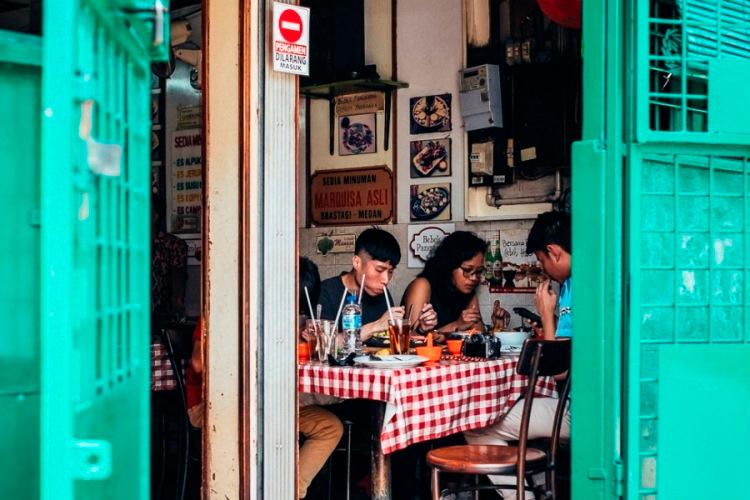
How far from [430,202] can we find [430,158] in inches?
12.9

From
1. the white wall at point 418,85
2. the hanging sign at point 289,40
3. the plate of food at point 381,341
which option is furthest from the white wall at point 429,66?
the hanging sign at point 289,40

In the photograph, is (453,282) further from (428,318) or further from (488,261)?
(428,318)

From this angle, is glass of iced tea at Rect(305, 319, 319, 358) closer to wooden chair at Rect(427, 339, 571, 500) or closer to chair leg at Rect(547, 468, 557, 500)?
wooden chair at Rect(427, 339, 571, 500)

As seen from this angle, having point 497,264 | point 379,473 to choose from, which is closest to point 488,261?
point 497,264

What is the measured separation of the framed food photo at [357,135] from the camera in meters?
8.48

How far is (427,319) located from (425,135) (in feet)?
7.01

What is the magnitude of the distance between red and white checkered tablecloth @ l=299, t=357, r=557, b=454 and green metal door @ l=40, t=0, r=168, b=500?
94.2 inches

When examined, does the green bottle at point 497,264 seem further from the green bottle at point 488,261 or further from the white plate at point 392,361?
the white plate at point 392,361

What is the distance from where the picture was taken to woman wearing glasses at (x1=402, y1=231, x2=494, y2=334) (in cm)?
720

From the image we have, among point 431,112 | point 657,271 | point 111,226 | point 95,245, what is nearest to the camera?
point 95,245

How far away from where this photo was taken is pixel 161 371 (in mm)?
6246

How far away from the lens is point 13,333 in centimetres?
229

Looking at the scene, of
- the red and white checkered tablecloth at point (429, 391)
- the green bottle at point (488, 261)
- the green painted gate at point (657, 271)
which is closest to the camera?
the green painted gate at point (657, 271)

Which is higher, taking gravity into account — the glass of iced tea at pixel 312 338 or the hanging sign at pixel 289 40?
the hanging sign at pixel 289 40
